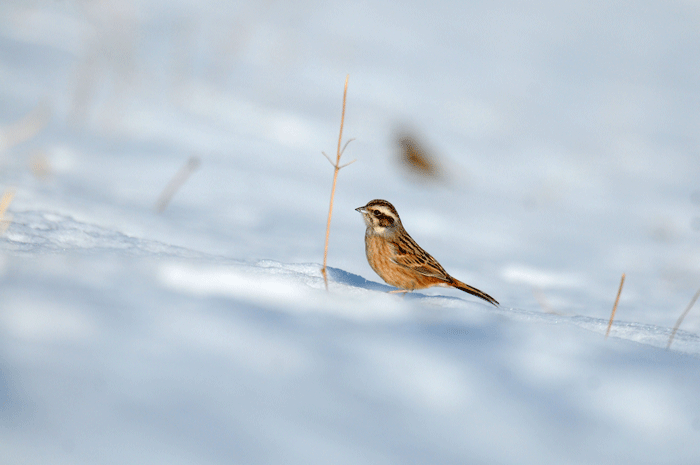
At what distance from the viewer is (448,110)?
997 centimetres

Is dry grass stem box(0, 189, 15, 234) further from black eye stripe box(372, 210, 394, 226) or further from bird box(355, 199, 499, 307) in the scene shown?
black eye stripe box(372, 210, 394, 226)

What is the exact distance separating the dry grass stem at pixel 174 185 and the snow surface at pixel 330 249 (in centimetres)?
12

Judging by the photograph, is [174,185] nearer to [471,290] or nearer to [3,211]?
[3,211]

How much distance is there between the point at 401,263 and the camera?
4230mm

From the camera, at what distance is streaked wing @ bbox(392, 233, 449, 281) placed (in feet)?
13.9

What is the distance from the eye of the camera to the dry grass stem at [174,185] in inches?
186

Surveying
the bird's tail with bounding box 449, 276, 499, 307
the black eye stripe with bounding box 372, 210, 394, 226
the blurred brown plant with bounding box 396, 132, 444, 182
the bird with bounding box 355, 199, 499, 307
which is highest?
the blurred brown plant with bounding box 396, 132, 444, 182

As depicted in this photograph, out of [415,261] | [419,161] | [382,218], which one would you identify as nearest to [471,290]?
[415,261]

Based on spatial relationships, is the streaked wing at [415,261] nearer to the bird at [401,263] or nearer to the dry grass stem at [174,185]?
the bird at [401,263]

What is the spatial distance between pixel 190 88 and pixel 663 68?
10319mm

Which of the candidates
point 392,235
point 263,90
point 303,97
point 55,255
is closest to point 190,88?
point 263,90

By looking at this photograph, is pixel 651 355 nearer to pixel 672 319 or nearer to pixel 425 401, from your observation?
pixel 425 401

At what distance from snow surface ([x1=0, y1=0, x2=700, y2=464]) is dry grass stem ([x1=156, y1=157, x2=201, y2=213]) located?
121 mm

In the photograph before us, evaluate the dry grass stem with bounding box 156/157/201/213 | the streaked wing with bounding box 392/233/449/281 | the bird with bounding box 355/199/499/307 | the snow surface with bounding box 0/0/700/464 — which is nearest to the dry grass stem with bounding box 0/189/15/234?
Result: the snow surface with bounding box 0/0/700/464
